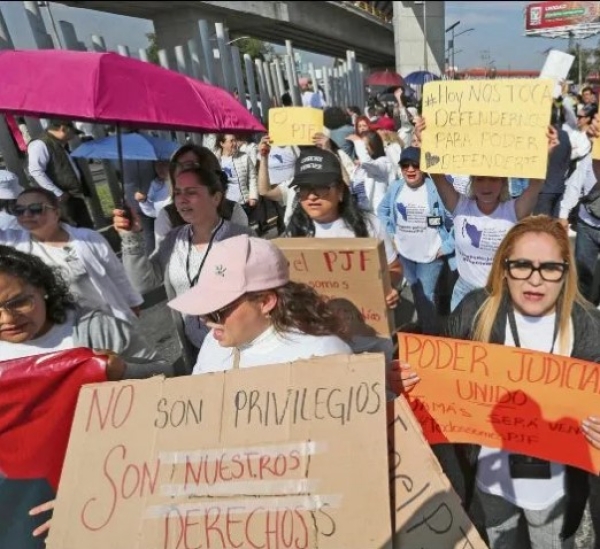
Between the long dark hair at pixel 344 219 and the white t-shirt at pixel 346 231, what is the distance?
2cm

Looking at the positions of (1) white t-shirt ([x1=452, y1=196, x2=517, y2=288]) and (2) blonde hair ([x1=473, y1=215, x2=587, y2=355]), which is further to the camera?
(1) white t-shirt ([x1=452, y1=196, x2=517, y2=288])

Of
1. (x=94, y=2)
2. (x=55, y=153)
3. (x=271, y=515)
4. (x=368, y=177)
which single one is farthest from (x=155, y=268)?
(x=94, y=2)

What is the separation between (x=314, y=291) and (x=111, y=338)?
781 mm

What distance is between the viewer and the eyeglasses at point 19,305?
1869mm

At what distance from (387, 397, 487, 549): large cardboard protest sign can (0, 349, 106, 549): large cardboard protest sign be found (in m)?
0.88

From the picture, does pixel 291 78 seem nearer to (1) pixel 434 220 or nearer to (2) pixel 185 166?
(1) pixel 434 220

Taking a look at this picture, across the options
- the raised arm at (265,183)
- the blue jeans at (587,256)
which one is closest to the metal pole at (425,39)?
the blue jeans at (587,256)

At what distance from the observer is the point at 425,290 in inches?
159

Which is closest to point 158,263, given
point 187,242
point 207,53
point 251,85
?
point 187,242

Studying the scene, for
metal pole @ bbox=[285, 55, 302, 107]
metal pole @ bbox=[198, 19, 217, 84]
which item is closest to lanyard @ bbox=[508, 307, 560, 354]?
metal pole @ bbox=[198, 19, 217, 84]

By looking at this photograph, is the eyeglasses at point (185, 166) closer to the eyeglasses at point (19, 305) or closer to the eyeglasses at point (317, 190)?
the eyeglasses at point (317, 190)

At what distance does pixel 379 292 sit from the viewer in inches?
93.2

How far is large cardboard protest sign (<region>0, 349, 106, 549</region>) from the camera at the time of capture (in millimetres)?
1574

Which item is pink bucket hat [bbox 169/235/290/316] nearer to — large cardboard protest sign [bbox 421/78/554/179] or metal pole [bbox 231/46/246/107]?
large cardboard protest sign [bbox 421/78/554/179]
